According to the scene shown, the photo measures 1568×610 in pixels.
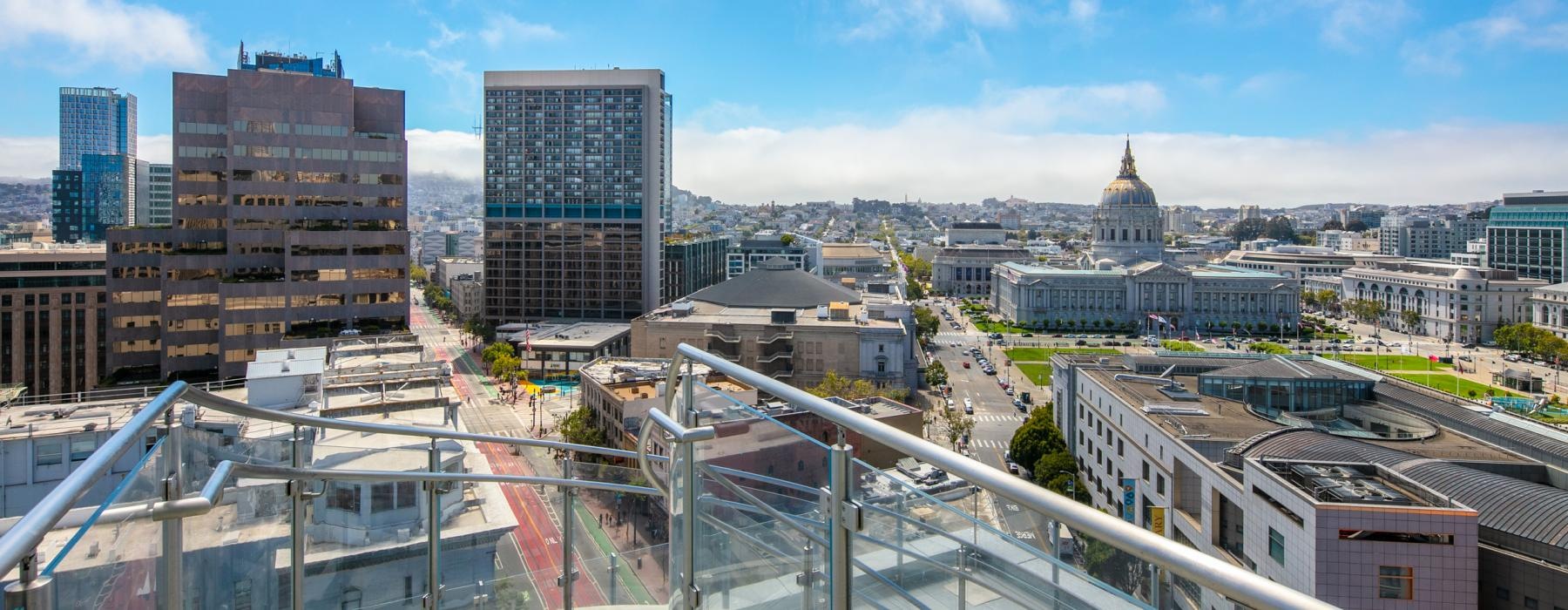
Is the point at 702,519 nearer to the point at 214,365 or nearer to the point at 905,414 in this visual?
the point at 905,414

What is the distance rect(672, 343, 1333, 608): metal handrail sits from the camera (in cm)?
119

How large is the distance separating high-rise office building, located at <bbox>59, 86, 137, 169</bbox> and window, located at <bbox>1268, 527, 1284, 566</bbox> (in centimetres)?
12804

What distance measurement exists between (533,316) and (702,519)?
45.7 meters

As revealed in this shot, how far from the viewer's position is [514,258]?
1834 inches

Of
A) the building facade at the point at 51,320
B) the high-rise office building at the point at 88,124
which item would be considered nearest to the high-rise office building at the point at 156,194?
the building facade at the point at 51,320

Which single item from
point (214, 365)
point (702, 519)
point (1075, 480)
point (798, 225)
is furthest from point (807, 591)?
point (798, 225)

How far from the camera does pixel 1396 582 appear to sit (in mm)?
10148

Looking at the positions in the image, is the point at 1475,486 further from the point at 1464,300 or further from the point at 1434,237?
the point at 1434,237

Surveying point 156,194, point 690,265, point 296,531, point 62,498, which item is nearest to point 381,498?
point 296,531

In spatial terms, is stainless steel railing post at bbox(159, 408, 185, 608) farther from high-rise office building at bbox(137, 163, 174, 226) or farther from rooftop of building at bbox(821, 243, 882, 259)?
high-rise office building at bbox(137, 163, 174, 226)

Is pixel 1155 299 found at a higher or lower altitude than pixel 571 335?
higher

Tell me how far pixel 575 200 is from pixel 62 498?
152 feet

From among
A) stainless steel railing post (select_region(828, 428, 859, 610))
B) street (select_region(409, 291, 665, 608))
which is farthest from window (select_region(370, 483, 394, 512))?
stainless steel railing post (select_region(828, 428, 859, 610))

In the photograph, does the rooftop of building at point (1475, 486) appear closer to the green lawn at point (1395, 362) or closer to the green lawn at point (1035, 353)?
the green lawn at point (1035, 353)
